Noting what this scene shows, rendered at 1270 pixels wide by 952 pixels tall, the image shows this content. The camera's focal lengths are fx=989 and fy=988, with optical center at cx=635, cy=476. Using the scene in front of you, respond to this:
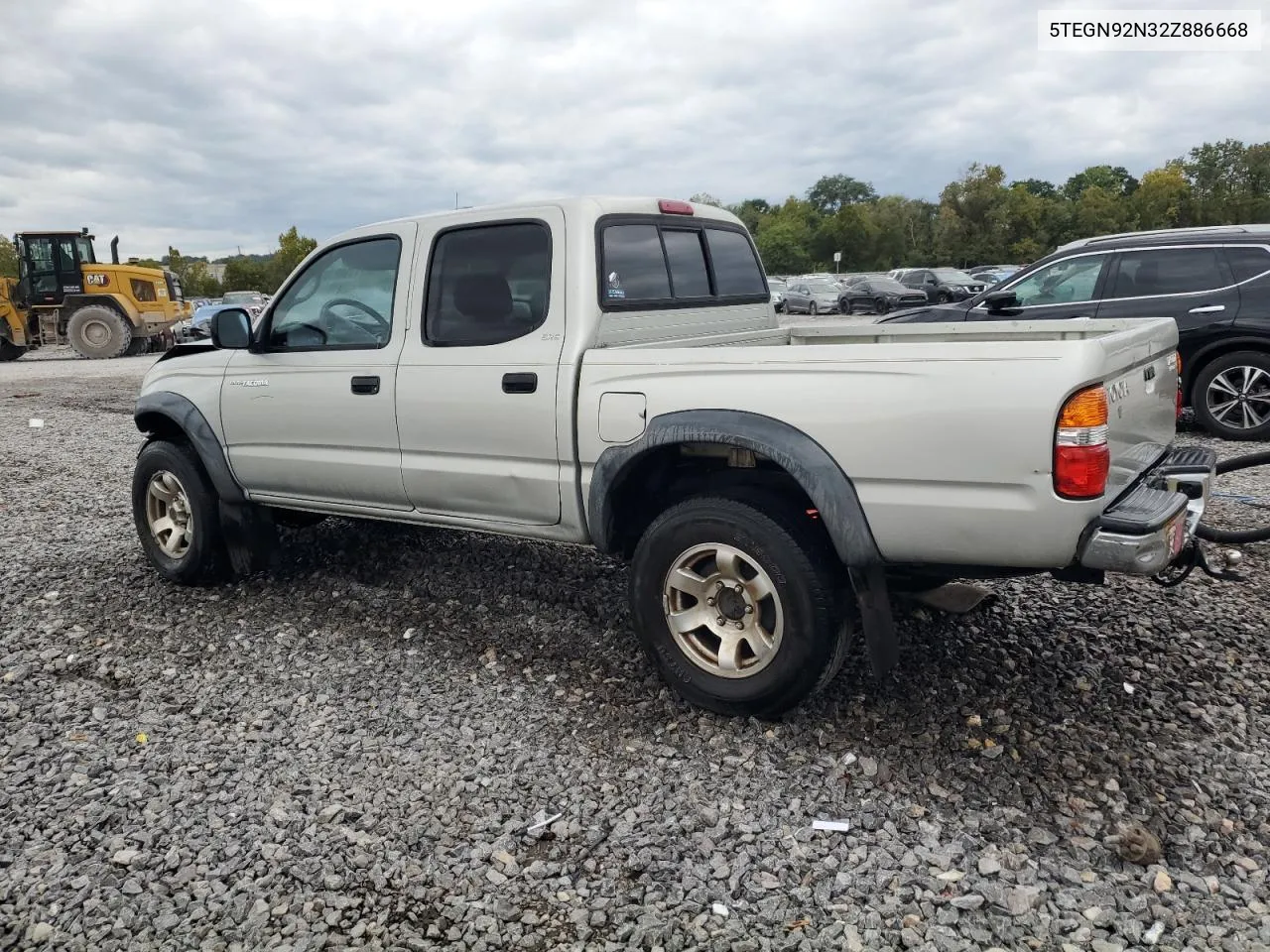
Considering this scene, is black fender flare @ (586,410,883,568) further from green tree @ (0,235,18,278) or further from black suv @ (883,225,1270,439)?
green tree @ (0,235,18,278)

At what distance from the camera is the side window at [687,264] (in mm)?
4559

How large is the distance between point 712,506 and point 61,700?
112 inches

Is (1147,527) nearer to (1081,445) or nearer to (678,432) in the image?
(1081,445)

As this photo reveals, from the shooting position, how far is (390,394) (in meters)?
4.46

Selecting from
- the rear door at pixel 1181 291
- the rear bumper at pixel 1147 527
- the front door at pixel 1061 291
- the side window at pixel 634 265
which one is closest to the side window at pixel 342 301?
A: the side window at pixel 634 265

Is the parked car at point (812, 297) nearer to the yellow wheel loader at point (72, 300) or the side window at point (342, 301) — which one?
the yellow wheel loader at point (72, 300)

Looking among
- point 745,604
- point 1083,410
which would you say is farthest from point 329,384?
point 1083,410

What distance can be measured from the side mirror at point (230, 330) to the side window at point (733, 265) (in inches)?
92.4

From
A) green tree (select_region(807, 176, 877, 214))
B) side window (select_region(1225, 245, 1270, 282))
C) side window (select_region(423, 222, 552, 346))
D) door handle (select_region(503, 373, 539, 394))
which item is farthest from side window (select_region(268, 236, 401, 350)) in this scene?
green tree (select_region(807, 176, 877, 214))

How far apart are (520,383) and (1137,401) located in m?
2.29

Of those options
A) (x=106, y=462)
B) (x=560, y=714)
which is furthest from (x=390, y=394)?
(x=106, y=462)

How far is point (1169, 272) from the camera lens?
8922 mm

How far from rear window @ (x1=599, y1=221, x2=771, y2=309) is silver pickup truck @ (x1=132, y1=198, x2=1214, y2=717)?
16 mm

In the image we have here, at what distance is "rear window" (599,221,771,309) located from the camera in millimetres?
4191
